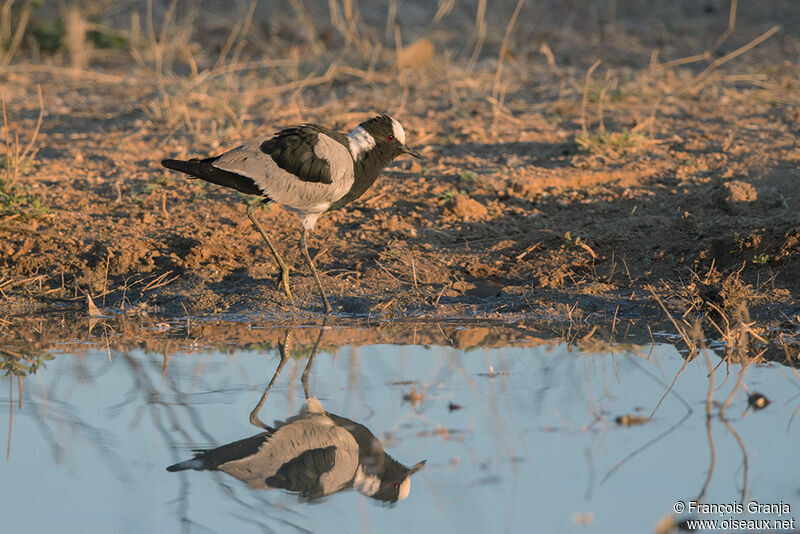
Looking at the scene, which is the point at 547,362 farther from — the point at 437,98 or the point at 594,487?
the point at 437,98

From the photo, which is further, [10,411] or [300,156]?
[300,156]

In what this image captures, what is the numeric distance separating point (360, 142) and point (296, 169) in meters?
0.47

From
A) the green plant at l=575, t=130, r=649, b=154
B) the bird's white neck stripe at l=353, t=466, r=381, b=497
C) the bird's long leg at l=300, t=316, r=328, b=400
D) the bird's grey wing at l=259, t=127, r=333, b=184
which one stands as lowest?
the bird's white neck stripe at l=353, t=466, r=381, b=497

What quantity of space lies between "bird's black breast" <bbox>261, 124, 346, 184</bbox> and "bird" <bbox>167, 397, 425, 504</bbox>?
6.06 feet

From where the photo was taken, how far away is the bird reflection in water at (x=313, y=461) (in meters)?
3.15

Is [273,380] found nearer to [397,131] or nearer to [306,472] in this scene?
[306,472]

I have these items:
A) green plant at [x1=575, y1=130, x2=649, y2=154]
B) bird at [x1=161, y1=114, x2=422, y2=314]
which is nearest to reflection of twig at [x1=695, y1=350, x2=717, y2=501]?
bird at [x1=161, y1=114, x2=422, y2=314]

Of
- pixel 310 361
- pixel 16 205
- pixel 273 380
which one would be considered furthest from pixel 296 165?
pixel 16 205

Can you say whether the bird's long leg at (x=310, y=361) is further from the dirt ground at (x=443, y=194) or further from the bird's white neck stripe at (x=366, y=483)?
the bird's white neck stripe at (x=366, y=483)

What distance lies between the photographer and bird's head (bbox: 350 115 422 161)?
5.41 metres

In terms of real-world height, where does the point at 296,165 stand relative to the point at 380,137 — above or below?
below

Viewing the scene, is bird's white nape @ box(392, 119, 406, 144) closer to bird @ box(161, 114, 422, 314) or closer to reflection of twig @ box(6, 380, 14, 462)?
bird @ box(161, 114, 422, 314)

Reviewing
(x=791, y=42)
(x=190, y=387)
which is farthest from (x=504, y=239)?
(x=791, y=42)

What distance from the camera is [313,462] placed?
3334mm
